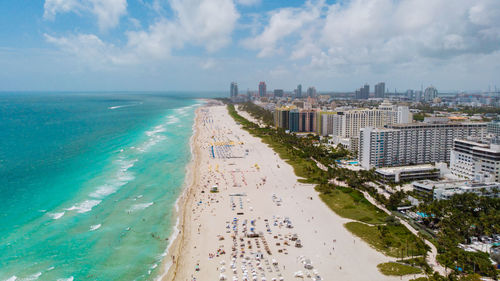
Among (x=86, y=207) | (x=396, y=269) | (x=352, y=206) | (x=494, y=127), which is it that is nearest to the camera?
(x=396, y=269)

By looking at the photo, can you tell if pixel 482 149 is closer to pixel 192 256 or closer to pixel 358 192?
pixel 358 192

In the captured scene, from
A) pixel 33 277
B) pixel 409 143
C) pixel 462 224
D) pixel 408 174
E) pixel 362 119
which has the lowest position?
pixel 33 277

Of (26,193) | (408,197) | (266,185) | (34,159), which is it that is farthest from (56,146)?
(408,197)

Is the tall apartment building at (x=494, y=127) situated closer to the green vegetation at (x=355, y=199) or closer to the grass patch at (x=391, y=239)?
the green vegetation at (x=355, y=199)

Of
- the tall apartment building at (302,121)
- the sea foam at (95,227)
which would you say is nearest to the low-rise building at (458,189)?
the sea foam at (95,227)

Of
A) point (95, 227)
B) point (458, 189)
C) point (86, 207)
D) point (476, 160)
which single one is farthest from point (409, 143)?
point (86, 207)

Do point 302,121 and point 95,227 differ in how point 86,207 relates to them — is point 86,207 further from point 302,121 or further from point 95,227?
point 302,121

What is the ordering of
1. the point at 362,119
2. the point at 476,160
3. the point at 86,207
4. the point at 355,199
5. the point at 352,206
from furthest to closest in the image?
the point at 362,119
the point at 476,160
the point at 355,199
the point at 86,207
the point at 352,206
